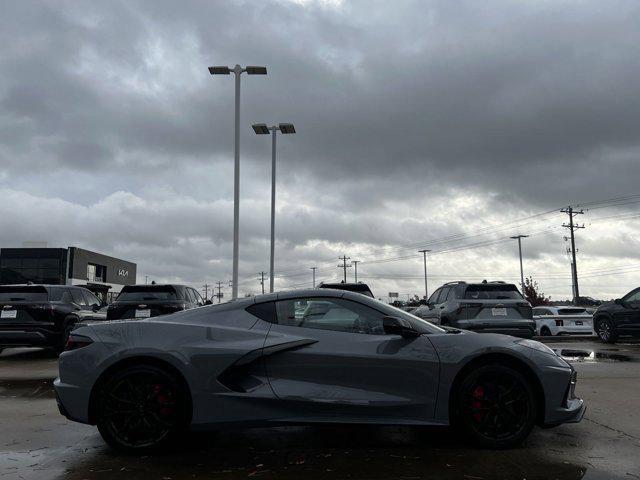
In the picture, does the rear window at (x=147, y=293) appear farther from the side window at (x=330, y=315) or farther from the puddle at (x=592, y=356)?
the puddle at (x=592, y=356)

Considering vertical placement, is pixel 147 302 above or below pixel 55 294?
below

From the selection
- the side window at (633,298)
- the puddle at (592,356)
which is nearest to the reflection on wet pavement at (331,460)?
the puddle at (592,356)

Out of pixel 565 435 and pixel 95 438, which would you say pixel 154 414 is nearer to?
pixel 95 438

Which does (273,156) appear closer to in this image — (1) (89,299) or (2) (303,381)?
(1) (89,299)

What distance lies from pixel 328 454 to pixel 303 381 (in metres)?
0.62

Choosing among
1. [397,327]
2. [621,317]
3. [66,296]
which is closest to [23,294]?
[66,296]

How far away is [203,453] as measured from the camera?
4668mm

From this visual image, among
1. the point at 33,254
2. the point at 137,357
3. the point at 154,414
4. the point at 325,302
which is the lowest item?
the point at 154,414

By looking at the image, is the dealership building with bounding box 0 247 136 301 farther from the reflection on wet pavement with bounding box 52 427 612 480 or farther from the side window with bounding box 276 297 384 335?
the side window with bounding box 276 297 384 335

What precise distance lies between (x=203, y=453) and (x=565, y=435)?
3.23 m

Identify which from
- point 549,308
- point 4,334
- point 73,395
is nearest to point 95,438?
point 73,395

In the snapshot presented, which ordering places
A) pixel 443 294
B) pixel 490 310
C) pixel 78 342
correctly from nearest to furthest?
pixel 78 342
pixel 490 310
pixel 443 294

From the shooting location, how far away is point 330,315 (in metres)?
4.94

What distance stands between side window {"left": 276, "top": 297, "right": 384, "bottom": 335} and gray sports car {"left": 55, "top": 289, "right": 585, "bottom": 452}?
61mm
